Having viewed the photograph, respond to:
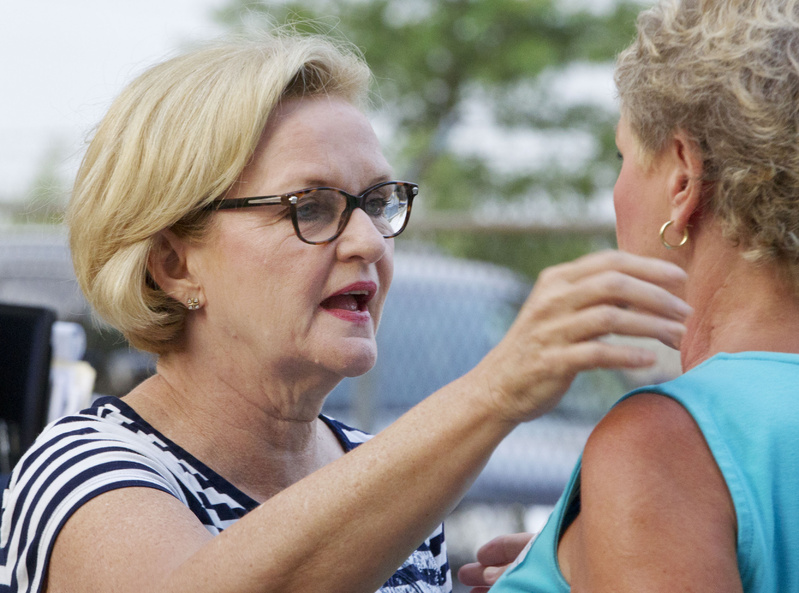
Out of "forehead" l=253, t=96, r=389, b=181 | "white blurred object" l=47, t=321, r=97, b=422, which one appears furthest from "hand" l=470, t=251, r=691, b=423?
"white blurred object" l=47, t=321, r=97, b=422

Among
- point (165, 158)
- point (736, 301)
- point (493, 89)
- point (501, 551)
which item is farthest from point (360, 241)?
point (493, 89)

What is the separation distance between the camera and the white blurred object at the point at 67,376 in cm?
338

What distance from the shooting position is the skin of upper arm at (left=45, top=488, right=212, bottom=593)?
143cm

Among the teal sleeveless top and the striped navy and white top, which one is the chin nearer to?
the striped navy and white top

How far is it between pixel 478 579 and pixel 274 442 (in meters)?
0.58

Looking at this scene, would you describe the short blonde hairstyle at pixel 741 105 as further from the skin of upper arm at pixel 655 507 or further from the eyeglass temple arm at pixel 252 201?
the eyeglass temple arm at pixel 252 201

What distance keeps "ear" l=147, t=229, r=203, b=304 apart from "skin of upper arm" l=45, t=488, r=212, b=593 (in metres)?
0.59

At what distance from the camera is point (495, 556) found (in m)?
1.90

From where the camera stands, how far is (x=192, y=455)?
1.91 m

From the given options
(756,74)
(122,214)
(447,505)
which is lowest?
(447,505)

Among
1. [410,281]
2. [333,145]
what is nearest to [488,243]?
[410,281]

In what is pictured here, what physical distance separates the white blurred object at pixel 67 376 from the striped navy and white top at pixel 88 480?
157cm

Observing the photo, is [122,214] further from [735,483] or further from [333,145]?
[735,483]

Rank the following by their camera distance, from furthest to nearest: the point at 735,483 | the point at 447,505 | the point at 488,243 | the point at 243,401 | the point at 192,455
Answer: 1. the point at 488,243
2. the point at 243,401
3. the point at 192,455
4. the point at 447,505
5. the point at 735,483
